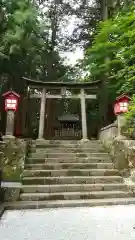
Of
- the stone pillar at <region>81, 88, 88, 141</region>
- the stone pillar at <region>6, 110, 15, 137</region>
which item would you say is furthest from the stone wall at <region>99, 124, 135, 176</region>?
the stone pillar at <region>6, 110, 15, 137</region>

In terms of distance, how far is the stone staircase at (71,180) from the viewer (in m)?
5.68

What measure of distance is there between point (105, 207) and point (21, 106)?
31.7 ft

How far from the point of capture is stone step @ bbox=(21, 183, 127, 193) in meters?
6.09

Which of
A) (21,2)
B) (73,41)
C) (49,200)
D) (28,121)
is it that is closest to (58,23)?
(73,41)

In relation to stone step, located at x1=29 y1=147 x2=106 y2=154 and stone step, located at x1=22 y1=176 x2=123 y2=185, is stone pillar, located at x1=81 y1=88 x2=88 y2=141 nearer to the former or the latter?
stone step, located at x1=29 y1=147 x2=106 y2=154

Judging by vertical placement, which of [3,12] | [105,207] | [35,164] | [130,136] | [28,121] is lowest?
[105,207]

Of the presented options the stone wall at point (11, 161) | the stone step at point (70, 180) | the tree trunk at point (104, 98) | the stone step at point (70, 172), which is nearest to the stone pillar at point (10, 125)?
the stone wall at point (11, 161)

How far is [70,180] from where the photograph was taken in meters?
6.60

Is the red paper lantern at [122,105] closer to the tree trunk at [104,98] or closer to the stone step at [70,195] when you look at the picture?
the stone step at [70,195]

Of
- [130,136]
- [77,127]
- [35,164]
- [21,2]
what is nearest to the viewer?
[35,164]

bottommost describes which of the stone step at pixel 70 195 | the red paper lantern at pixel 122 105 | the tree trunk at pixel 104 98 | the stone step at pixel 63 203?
the stone step at pixel 63 203

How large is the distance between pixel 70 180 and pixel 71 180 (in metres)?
0.03

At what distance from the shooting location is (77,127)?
65.4 ft

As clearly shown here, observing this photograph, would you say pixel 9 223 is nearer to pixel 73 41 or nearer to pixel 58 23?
pixel 73 41
